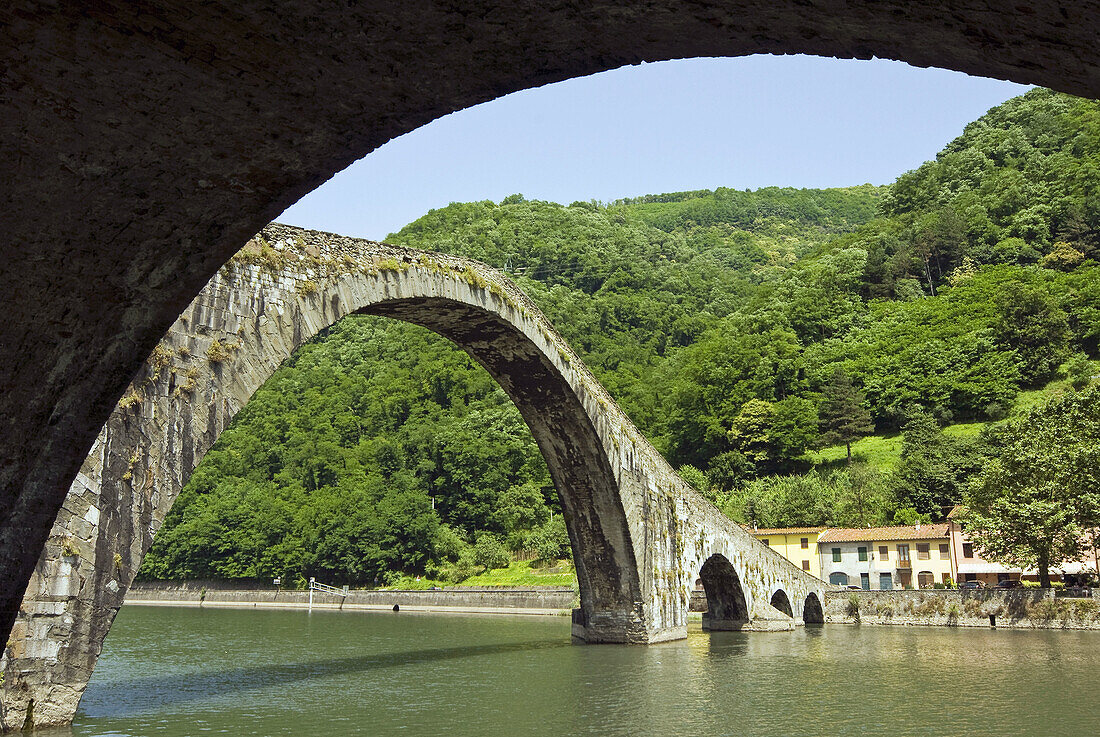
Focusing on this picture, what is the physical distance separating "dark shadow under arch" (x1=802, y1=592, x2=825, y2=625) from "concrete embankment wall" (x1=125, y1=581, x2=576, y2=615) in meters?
10.8

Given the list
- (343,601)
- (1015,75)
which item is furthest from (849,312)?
(1015,75)

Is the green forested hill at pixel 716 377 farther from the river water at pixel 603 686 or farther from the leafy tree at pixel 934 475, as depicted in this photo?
the river water at pixel 603 686

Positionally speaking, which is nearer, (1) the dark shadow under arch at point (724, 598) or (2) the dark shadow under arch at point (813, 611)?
(1) the dark shadow under arch at point (724, 598)

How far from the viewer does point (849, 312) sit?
6712 cm

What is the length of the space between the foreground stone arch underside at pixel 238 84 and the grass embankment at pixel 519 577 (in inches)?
1722

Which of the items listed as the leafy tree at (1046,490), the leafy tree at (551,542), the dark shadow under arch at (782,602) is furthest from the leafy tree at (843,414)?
the leafy tree at (1046,490)

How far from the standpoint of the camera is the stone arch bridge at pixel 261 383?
1091 cm

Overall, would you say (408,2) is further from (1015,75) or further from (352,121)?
(1015,75)

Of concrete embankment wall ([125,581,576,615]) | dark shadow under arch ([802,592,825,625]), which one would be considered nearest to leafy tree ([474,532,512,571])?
concrete embankment wall ([125,581,576,615])

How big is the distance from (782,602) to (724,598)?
12.5 ft

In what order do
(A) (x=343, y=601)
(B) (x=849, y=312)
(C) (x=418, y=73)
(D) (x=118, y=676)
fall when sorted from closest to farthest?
(C) (x=418, y=73) < (D) (x=118, y=676) < (A) (x=343, y=601) < (B) (x=849, y=312)

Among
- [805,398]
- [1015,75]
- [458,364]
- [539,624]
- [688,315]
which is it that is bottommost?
[539,624]

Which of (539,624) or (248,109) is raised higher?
(248,109)

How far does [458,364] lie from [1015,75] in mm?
65922
